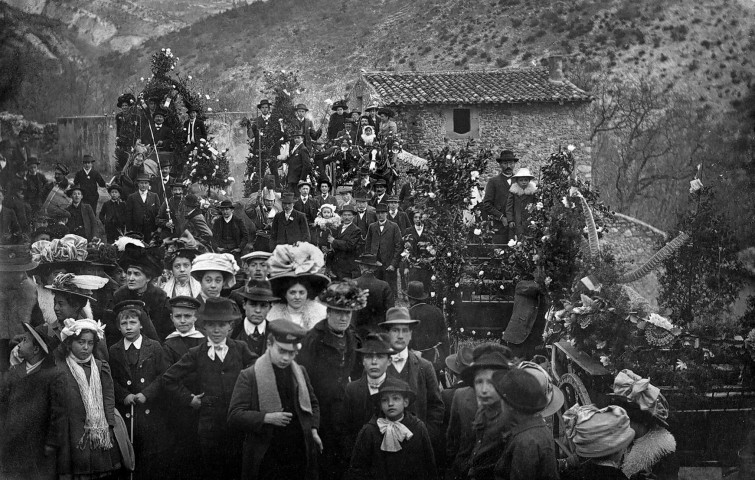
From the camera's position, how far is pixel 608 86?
37.1 m

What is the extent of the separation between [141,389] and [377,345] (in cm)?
200

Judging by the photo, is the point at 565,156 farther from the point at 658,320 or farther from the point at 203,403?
the point at 203,403

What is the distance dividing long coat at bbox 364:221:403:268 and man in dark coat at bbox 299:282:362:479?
187 inches

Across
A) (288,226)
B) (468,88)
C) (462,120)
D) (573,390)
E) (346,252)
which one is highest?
(468,88)

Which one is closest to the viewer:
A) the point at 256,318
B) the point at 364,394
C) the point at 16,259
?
the point at 364,394

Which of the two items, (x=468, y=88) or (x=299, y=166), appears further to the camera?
(x=468, y=88)

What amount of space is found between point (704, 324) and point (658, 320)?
563 mm

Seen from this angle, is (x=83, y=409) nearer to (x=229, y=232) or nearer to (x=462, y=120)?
(x=229, y=232)

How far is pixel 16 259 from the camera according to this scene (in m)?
10.8

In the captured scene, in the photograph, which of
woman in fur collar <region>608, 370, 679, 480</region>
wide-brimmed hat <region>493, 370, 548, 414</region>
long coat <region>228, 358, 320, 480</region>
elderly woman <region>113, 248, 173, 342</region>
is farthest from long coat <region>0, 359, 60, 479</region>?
woman in fur collar <region>608, 370, 679, 480</region>

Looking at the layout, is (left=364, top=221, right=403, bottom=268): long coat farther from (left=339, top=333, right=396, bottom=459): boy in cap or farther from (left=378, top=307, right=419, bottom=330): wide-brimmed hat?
(left=339, top=333, right=396, bottom=459): boy in cap

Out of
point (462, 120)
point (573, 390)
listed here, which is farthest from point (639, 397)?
point (462, 120)

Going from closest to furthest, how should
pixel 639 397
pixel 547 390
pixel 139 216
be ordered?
pixel 547 390
pixel 639 397
pixel 139 216

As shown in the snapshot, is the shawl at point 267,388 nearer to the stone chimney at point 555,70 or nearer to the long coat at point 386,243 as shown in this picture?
the long coat at point 386,243
